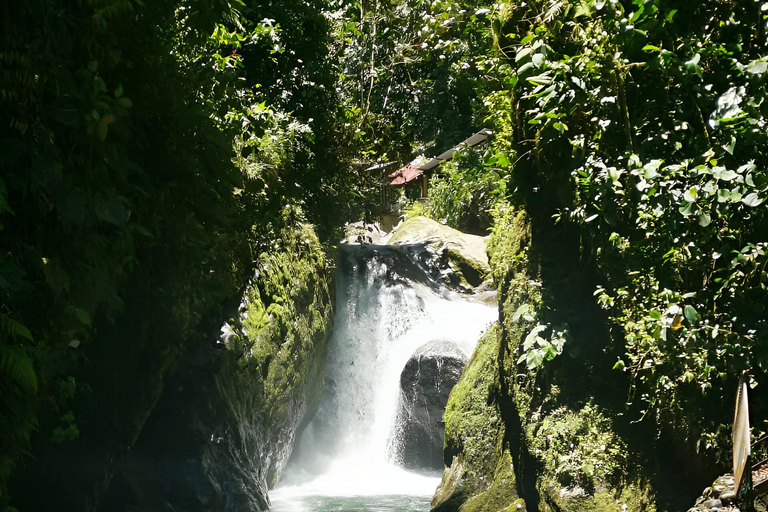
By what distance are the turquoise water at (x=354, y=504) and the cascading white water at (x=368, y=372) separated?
8 centimetres

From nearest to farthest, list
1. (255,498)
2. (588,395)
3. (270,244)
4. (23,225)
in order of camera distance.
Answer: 1. (23,225)
2. (588,395)
3. (255,498)
4. (270,244)

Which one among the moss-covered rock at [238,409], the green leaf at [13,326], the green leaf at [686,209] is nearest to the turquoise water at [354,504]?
the moss-covered rock at [238,409]

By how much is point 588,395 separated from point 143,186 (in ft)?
12.7

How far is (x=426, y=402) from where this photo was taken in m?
12.0

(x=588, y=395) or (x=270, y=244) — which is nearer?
(x=588, y=395)

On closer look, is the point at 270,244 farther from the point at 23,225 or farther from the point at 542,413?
the point at 23,225

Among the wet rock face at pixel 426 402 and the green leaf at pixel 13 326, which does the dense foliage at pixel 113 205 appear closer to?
the green leaf at pixel 13 326

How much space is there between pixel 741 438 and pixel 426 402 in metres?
8.34

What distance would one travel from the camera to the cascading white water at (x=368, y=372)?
439 inches

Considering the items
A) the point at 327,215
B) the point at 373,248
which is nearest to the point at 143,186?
the point at 327,215

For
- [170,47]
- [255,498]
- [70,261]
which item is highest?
[170,47]

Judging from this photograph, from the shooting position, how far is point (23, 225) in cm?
334

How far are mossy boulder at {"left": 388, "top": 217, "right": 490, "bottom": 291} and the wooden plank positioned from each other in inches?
445

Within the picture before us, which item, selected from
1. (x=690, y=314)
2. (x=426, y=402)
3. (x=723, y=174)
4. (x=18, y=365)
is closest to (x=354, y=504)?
(x=426, y=402)
